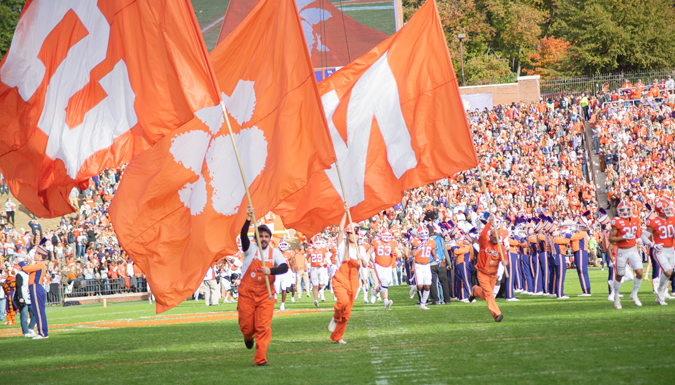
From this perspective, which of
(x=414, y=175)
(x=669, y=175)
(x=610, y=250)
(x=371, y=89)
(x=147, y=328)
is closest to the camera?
(x=414, y=175)

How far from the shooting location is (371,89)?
1234 cm

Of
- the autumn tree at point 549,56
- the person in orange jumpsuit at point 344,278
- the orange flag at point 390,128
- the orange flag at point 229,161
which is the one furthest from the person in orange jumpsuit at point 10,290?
the autumn tree at point 549,56

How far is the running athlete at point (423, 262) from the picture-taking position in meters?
16.9

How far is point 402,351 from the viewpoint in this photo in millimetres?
9359

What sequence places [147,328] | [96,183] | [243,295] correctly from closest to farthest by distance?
1. [243,295]
2. [147,328]
3. [96,183]

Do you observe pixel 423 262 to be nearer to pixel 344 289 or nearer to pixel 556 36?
pixel 344 289

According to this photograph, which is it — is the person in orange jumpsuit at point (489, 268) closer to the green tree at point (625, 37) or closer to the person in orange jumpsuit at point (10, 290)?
the person in orange jumpsuit at point (10, 290)

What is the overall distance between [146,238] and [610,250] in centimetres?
964

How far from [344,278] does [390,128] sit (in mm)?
2842

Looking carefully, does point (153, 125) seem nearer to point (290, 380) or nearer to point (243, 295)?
point (243, 295)

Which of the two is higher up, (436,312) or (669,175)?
(669,175)

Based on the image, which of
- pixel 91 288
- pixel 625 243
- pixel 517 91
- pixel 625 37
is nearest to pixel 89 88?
pixel 625 243

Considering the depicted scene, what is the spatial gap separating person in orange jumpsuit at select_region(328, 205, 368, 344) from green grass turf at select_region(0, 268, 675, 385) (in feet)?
0.98

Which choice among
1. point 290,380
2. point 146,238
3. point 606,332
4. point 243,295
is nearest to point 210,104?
point 146,238
